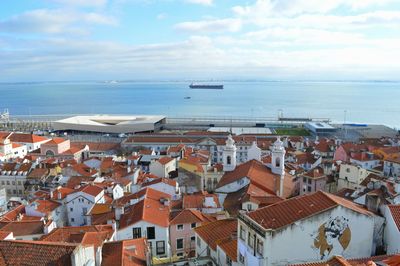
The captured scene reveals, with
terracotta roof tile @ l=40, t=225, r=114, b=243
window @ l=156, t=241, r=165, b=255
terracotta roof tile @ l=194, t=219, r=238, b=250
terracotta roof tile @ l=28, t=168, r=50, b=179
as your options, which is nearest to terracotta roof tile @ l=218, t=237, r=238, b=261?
terracotta roof tile @ l=194, t=219, r=238, b=250

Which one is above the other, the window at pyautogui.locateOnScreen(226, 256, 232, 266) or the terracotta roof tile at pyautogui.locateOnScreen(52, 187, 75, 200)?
the window at pyautogui.locateOnScreen(226, 256, 232, 266)

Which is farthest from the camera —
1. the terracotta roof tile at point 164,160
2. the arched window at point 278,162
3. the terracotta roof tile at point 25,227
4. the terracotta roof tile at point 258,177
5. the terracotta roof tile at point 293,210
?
the terracotta roof tile at point 164,160

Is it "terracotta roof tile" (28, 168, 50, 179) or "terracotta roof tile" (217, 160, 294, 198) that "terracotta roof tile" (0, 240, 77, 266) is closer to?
"terracotta roof tile" (217, 160, 294, 198)

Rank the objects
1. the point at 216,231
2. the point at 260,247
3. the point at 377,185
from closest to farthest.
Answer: the point at 260,247
the point at 216,231
the point at 377,185

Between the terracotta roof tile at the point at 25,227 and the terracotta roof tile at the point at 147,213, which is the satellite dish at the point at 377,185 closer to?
the terracotta roof tile at the point at 147,213

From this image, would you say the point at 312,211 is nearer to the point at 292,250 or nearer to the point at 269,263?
the point at 292,250

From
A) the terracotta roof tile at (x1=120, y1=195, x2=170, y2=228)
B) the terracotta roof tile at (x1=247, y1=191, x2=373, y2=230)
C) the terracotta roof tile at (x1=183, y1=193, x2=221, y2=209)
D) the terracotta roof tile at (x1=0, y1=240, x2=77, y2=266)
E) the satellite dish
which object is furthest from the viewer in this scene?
the satellite dish

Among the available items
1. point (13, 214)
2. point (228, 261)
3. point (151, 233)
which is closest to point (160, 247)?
point (151, 233)

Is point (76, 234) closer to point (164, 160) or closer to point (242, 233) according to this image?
point (242, 233)

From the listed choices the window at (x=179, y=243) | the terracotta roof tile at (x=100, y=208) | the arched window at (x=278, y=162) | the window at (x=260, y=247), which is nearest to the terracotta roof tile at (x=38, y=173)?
the terracotta roof tile at (x=100, y=208)
